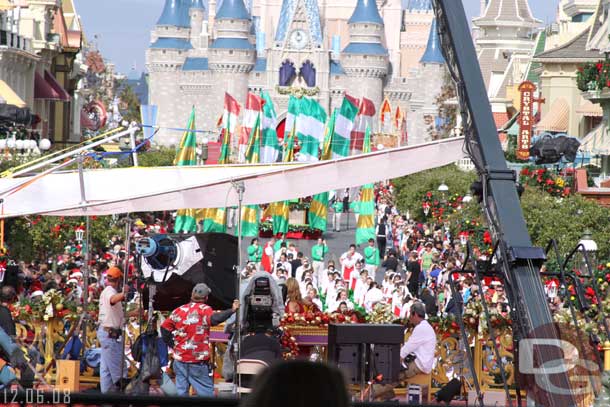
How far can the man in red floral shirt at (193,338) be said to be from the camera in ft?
38.7

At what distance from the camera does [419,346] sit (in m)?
12.7

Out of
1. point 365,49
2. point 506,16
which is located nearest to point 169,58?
point 365,49

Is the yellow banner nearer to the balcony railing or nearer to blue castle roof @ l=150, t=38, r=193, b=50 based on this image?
the balcony railing

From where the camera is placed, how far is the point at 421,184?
5075 cm

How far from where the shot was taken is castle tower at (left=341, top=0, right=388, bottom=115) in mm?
151375

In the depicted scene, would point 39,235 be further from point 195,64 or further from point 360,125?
point 195,64

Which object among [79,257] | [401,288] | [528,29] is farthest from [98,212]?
[528,29]

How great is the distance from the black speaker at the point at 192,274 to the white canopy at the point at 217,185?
53 cm

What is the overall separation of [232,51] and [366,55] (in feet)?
44.8

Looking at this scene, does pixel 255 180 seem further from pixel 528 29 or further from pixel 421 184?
pixel 528 29

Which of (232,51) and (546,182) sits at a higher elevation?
(232,51)

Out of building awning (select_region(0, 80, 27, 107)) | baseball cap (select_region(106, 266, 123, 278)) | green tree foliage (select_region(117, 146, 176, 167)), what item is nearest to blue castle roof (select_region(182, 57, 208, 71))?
green tree foliage (select_region(117, 146, 176, 167))

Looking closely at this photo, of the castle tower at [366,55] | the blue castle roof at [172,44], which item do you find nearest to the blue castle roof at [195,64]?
the blue castle roof at [172,44]

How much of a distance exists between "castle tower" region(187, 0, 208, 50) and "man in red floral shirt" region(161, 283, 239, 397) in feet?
489
